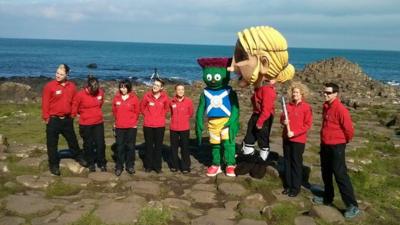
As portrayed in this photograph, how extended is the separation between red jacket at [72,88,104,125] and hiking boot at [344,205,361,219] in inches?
165

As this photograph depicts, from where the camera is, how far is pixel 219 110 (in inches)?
297

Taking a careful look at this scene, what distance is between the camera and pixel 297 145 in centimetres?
678

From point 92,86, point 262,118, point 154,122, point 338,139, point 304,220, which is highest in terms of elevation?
point 92,86

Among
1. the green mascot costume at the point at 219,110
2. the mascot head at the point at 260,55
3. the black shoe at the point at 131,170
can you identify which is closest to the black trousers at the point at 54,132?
the black shoe at the point at 131,170

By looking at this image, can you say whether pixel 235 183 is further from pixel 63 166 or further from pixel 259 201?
pixel 63 166

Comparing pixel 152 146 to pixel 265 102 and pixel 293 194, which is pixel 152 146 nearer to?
pixel 265 102

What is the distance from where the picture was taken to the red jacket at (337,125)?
6.12 metres

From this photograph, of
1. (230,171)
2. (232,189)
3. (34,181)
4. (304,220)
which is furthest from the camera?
(230,171)

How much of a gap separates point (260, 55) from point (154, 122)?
84.4 inches

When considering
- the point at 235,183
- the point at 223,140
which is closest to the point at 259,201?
the point at 235,183

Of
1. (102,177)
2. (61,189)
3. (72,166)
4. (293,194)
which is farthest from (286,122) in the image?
(72,166)

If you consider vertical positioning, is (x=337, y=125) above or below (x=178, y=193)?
above

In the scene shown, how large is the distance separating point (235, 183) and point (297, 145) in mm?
1137

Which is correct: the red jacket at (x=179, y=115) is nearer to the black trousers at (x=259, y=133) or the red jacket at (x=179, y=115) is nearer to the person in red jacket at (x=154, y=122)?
the person in red jacket at (x=154, y=122)
